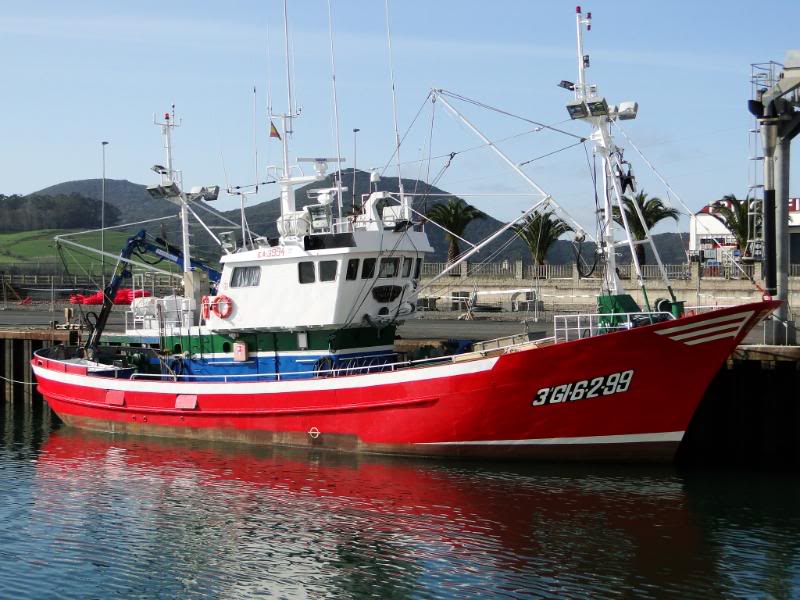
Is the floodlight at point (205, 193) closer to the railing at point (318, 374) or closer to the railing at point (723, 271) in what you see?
the railing at point (318, 374)

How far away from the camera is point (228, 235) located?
1063 inches

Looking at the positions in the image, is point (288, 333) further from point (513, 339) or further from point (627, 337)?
point (627, 337)

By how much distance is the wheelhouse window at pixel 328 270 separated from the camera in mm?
24203

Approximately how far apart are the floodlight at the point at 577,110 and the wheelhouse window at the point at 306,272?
722 centimetres

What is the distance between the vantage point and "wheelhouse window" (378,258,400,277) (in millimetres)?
24734

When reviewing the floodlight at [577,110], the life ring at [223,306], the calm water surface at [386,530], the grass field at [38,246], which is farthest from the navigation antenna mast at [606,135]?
the grass field at [38,246]

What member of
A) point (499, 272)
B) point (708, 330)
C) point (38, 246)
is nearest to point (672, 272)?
point (499, 272)

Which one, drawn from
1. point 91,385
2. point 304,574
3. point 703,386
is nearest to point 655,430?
point 703,386

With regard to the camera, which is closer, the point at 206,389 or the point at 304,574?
the point at 304,574

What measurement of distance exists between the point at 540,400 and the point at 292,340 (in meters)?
7.12

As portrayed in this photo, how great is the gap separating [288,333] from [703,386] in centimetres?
1032

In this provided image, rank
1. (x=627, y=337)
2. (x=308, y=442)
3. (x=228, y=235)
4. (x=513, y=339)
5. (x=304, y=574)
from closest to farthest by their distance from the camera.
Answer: (x=304, y=574) < (x=627, y=337) < (x=513, y=339) < (x=308, y=442) < (x=228, y=235)

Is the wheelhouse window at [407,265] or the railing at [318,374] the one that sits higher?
the wheelhouse window at [407,265]

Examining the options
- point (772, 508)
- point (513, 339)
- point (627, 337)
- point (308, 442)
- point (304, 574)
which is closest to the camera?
point (304, 574)
